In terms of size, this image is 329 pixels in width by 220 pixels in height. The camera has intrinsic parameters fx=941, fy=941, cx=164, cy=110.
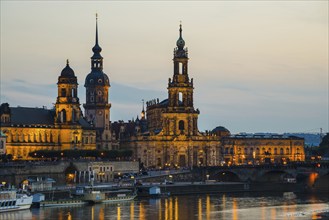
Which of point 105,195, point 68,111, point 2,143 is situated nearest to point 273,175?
point 68,111

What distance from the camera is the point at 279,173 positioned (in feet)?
474

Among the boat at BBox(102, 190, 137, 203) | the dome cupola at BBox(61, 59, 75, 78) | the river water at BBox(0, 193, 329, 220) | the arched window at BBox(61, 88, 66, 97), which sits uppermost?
the dome cupola at BBox(61, 59, 75, 78)

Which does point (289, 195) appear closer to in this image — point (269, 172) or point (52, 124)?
point (269, 172)

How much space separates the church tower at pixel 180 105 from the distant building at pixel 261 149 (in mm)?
19480

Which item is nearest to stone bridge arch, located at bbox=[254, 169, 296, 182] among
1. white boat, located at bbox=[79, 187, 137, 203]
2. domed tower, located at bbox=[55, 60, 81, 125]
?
domed tower, located at bbox=[55, 60, 81, 125]

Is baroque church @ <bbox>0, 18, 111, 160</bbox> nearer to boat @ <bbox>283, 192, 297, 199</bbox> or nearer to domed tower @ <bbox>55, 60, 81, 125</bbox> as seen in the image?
domed tower @ <bbox>55, 60, 81, 125</bbox>

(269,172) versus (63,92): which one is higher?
(63,92)

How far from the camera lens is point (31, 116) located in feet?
482

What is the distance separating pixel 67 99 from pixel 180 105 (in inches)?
912

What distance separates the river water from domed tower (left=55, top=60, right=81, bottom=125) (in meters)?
33.9

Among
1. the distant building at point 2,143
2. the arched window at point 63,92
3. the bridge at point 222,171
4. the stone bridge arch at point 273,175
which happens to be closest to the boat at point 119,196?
the bridge at point 222,171

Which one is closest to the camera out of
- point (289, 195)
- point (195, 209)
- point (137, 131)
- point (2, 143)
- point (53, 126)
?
point (195, 209)

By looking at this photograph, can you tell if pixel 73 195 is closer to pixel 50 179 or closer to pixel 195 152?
pixel 50 179

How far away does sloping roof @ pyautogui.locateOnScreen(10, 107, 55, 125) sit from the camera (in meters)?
145
